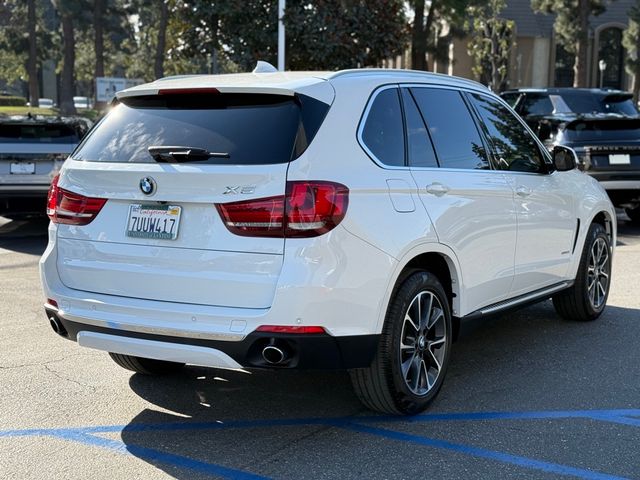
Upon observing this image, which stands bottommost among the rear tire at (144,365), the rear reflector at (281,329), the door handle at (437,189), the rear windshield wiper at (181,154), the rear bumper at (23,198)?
the rear tire at (144,365)

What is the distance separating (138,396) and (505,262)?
96.7 inches

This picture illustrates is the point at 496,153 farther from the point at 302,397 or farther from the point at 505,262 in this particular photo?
the point at 302,397

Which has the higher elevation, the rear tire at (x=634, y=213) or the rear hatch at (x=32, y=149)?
the rear hatch at (x=32, y=149)

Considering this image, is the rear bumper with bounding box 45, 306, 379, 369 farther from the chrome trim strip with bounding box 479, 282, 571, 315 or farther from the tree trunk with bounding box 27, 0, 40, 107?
the tree trunk with bounding box 27, 0, 40, 107

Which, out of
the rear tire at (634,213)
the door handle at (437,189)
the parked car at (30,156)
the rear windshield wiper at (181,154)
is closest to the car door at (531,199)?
the door handle at (437,189)

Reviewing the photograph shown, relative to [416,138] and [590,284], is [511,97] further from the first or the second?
[416,138]

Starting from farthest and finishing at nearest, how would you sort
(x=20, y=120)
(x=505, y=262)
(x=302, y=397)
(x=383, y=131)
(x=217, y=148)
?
(x=20, y=120) < (x=505, y=262) < (x=302, y=397) < (x=383, y=131) < (x=217, y=148)

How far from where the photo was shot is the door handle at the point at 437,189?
4.73 m

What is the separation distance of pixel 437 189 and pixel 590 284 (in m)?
2.77

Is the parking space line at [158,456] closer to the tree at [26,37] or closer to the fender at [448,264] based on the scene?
the fender at [448,264]

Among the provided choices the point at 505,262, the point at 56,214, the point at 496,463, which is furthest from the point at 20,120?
the point at 496,463

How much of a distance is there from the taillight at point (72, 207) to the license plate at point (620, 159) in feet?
29.7

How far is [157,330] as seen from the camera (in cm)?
419

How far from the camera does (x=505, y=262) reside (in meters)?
Answer: 5.55
